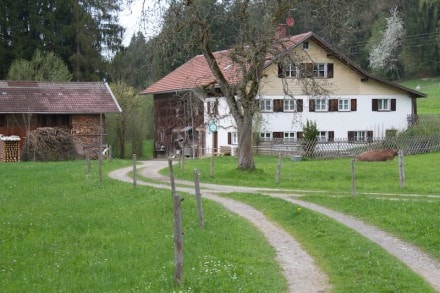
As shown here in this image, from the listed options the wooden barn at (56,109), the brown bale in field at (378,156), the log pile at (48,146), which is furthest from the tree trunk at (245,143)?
the wooden barn at (56,109)

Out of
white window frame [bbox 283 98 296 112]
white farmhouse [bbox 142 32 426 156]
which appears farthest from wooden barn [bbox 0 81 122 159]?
white window frame [bbox 283 98 296 112]

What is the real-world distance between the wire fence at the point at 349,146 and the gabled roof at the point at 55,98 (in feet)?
46.1

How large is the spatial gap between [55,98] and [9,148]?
5.72 meters

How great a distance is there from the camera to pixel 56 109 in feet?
171

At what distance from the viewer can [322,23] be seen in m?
28.0

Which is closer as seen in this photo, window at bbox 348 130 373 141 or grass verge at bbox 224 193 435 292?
grass verge at bbox 224 193 435 292

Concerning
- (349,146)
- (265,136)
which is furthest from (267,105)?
(349,146)

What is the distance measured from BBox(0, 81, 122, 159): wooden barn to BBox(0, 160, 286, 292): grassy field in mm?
29296

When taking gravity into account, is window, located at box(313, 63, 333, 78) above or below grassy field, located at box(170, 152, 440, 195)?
above

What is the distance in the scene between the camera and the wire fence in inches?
1822

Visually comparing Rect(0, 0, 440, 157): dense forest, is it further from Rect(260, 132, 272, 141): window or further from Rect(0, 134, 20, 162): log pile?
Rect(0, 134, 20, 162): log pile

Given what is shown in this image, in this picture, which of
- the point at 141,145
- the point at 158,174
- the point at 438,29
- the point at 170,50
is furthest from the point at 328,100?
the point at 438,29

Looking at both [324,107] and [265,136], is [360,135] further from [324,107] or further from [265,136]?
[265,136]

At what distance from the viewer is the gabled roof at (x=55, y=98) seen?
51.6 meters
